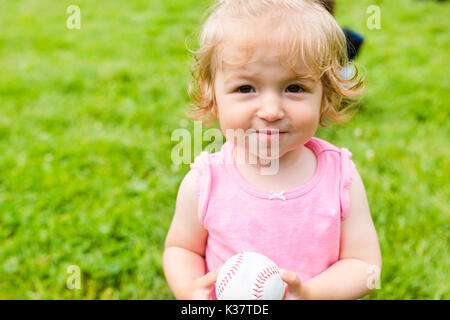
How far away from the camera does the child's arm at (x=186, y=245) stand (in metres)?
1.54

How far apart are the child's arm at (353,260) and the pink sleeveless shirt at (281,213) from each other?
36mm

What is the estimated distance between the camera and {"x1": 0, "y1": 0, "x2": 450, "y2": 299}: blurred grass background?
2.15 m

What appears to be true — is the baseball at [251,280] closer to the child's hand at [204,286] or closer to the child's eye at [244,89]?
the child's hand at [204,286]

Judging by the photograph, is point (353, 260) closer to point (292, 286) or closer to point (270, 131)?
point (292, 286)

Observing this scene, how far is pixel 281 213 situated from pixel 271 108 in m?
0.39

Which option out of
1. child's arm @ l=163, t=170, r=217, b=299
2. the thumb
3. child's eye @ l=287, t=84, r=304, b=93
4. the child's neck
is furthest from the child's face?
the thumb

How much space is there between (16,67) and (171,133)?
2.08 meters

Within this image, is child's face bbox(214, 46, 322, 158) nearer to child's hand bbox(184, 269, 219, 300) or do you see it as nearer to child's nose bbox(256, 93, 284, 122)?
child's nose bbox(256, 93, 284, 122)

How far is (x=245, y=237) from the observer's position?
1.47m

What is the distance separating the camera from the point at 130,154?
300 centimetres

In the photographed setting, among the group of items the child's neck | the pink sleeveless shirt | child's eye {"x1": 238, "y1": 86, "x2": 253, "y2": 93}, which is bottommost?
the pink sleeveless shirt

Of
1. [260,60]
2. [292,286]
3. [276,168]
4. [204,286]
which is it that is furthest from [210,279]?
[260,60]

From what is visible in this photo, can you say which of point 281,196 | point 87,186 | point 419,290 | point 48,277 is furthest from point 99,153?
point 419,290

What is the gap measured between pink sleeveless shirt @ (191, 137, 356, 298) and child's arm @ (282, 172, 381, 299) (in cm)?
4
